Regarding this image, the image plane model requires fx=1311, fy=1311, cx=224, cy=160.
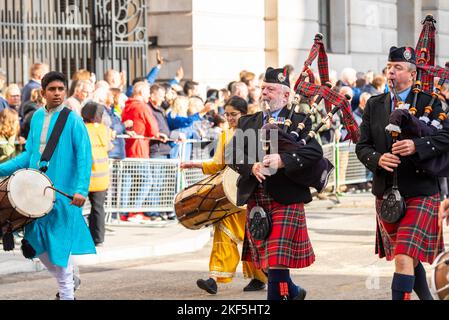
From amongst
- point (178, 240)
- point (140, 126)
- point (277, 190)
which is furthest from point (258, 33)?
point (277, 190)

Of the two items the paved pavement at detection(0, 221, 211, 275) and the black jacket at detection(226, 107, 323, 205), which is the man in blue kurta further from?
the paved pavement at detection(0, 221, 211, 275)

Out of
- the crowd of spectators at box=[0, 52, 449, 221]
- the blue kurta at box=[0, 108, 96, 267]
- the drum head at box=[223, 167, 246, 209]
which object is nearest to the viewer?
the blue kurta at box=[0, 108, 96, 267]

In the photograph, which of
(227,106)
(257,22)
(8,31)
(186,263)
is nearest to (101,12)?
(8,31)

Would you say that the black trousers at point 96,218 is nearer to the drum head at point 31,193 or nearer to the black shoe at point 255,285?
the black shoe at point 255,285

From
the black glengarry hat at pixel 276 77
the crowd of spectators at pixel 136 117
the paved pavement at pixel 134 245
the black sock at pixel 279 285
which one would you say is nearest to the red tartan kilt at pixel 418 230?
the black sock at pixel 279 285

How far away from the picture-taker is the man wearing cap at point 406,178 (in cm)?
876

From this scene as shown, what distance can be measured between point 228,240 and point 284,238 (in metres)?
2.04

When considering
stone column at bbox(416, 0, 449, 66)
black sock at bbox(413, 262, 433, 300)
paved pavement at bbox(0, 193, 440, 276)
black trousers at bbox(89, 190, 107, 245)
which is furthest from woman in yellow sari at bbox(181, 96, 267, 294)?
stone column at bbox(416, 0, 449, 66)

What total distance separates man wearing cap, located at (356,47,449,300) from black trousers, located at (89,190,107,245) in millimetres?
5169

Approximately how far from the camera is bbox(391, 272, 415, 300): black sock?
866 cm

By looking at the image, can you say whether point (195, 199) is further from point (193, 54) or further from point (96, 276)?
point (193, 54)

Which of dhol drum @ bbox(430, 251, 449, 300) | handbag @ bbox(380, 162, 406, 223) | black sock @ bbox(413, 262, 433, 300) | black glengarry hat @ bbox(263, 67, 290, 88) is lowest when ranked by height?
black sock @ bbox(413, 262, 433, 300)

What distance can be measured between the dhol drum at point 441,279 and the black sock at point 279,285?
210 centimetres

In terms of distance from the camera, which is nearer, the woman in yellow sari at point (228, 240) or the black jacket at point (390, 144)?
the black jacket at point (390, 144)
